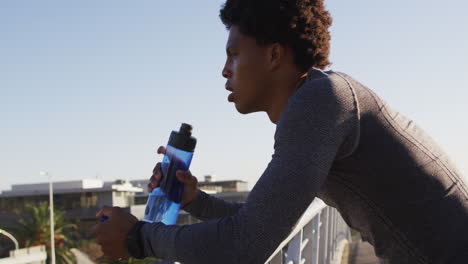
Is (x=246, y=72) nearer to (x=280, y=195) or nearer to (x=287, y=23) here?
(x=287, y=23)

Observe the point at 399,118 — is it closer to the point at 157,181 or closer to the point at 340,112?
the point at 340,112

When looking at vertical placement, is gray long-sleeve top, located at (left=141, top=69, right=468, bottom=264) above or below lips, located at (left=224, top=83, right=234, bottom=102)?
below

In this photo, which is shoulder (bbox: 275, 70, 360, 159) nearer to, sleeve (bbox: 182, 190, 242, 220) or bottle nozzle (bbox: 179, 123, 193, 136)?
bottle nozzle (bbox: 179, 123, 193, 136)

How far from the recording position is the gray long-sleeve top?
Answer: 1.27 meters

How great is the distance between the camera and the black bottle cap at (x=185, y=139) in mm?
1675

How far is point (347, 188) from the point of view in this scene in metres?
1.53

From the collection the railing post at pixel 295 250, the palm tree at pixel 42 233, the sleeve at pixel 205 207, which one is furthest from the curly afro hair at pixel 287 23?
the palm tree at pixel 42 233

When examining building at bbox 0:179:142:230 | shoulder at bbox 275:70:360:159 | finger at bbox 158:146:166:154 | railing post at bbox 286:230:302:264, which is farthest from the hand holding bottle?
building at bbox 0:179:142:230

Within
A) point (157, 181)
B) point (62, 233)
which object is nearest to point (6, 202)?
point (62, 233)

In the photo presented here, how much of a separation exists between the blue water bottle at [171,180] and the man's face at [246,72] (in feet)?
0.62

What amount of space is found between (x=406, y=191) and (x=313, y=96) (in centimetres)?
41

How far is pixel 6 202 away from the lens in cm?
4844

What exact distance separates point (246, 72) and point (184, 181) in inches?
16.4

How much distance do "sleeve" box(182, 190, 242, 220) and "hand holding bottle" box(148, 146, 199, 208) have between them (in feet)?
0.08
